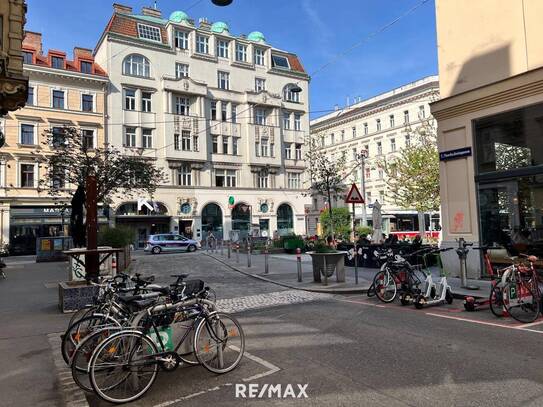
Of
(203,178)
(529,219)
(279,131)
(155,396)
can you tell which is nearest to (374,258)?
(529,219)

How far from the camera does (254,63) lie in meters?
49.8

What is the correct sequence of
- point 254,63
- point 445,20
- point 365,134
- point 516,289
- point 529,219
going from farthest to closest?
point 365,134, point 254,63, point 445,20, point 529,219, point 516,289

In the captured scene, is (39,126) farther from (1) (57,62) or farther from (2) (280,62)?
(2) (280,62)

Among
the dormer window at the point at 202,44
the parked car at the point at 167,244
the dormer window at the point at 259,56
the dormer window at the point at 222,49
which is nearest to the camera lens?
the parked car at the point at 167,244

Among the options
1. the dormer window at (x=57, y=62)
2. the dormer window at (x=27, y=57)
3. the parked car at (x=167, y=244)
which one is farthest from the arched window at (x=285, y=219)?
the dormer window at (x=27, y=57)

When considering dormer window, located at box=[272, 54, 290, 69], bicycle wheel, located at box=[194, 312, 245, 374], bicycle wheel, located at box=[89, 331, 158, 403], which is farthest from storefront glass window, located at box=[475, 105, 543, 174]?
dormer window, located at box=[272, 54, 290, 69]

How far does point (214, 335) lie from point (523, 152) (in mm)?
10580

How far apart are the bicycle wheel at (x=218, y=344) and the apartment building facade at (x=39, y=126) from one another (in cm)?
3136

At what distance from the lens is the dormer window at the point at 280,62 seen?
2051 inches

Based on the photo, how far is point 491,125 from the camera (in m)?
12.5

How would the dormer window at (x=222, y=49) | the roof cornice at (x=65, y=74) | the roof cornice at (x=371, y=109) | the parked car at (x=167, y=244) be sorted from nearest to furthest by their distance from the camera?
the parked car at (x=167, y=244) < the roof cornice at (x=65, y=74) < the dormer window at (x=222, y=49) < the roof cornice at (x=371, y=109)

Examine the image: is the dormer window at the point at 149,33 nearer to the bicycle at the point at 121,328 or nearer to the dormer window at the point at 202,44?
the dormer window at the point at 202,44

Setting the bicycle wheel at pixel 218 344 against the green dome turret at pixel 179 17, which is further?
the green dome turret at pixel 179 17

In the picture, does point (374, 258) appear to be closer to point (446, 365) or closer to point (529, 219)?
A: point (529, 219)
